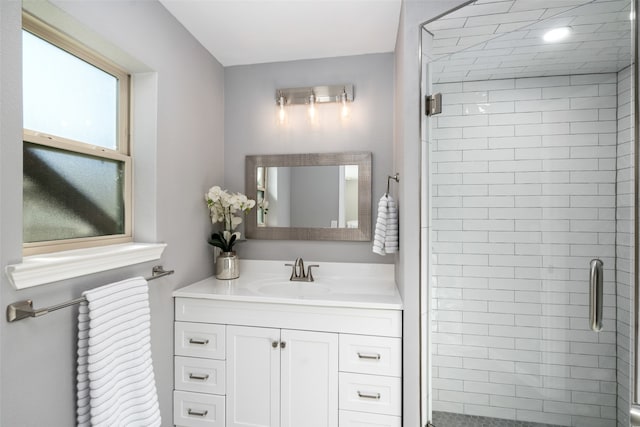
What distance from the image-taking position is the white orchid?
7.22 ft

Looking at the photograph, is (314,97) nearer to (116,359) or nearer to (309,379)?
(309,379)

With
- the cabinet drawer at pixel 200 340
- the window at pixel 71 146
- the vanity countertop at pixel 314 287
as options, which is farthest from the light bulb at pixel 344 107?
the cabinet drawer at pixel 200 340

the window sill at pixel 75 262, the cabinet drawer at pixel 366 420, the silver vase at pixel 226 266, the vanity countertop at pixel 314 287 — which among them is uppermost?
the window sill at pixel 75 262

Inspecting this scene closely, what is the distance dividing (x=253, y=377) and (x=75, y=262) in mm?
1054

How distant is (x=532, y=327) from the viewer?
1.44 meters

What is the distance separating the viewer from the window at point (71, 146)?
4.21 ft

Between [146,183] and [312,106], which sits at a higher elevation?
[312,106]

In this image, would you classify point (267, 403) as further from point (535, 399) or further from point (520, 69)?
point (520, 69)

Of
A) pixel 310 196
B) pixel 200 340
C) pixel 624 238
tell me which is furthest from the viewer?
pixel 310 196

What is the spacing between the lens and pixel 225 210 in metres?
2.26

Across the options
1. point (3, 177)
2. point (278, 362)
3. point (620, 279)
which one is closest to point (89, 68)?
point (3, 177)

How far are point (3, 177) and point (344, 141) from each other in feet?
5.81

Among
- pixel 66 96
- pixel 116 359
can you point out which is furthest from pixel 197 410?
pixel 66 96

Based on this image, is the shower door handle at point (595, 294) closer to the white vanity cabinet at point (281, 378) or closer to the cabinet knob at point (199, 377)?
the white vanity cabinet at point (281, 378)
